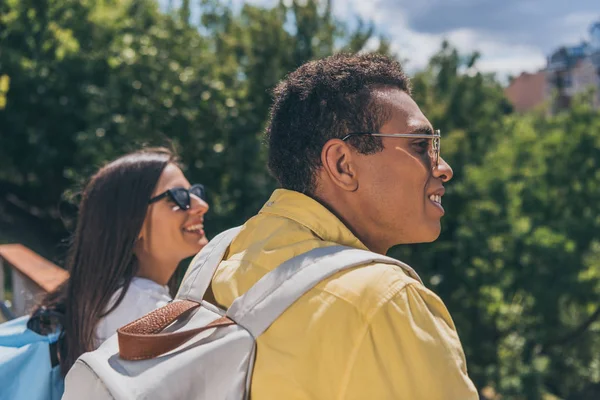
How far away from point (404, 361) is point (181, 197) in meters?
2.06

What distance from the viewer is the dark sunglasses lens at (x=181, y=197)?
3012mm

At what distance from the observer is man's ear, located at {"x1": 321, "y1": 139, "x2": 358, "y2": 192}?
4.72 ft

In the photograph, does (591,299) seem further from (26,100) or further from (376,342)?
(376,342)

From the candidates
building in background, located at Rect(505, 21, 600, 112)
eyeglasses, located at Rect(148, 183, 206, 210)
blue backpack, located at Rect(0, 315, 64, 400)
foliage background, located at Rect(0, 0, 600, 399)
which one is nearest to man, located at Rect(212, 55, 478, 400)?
blue backpack, located at Rect(0, 315, 64, 400)

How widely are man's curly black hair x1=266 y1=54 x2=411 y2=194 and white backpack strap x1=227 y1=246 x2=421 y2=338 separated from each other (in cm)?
31

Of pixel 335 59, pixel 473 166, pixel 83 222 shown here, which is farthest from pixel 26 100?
pixel 335 59

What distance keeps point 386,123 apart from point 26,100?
942 cm

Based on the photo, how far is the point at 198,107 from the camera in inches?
349

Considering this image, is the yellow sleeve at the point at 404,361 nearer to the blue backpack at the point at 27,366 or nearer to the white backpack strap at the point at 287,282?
the white backpack strap at the point at 287,282

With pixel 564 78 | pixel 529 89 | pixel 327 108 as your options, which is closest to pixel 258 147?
pixel 327 108

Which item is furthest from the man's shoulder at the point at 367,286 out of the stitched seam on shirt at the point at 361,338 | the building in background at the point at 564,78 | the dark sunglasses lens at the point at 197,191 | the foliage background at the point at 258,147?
the building in background at the point at 564,78

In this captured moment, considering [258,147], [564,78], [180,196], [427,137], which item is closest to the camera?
[427,137]

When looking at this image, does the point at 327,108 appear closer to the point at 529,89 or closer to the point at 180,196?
the point at 180,196

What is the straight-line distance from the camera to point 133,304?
8.73 feet
